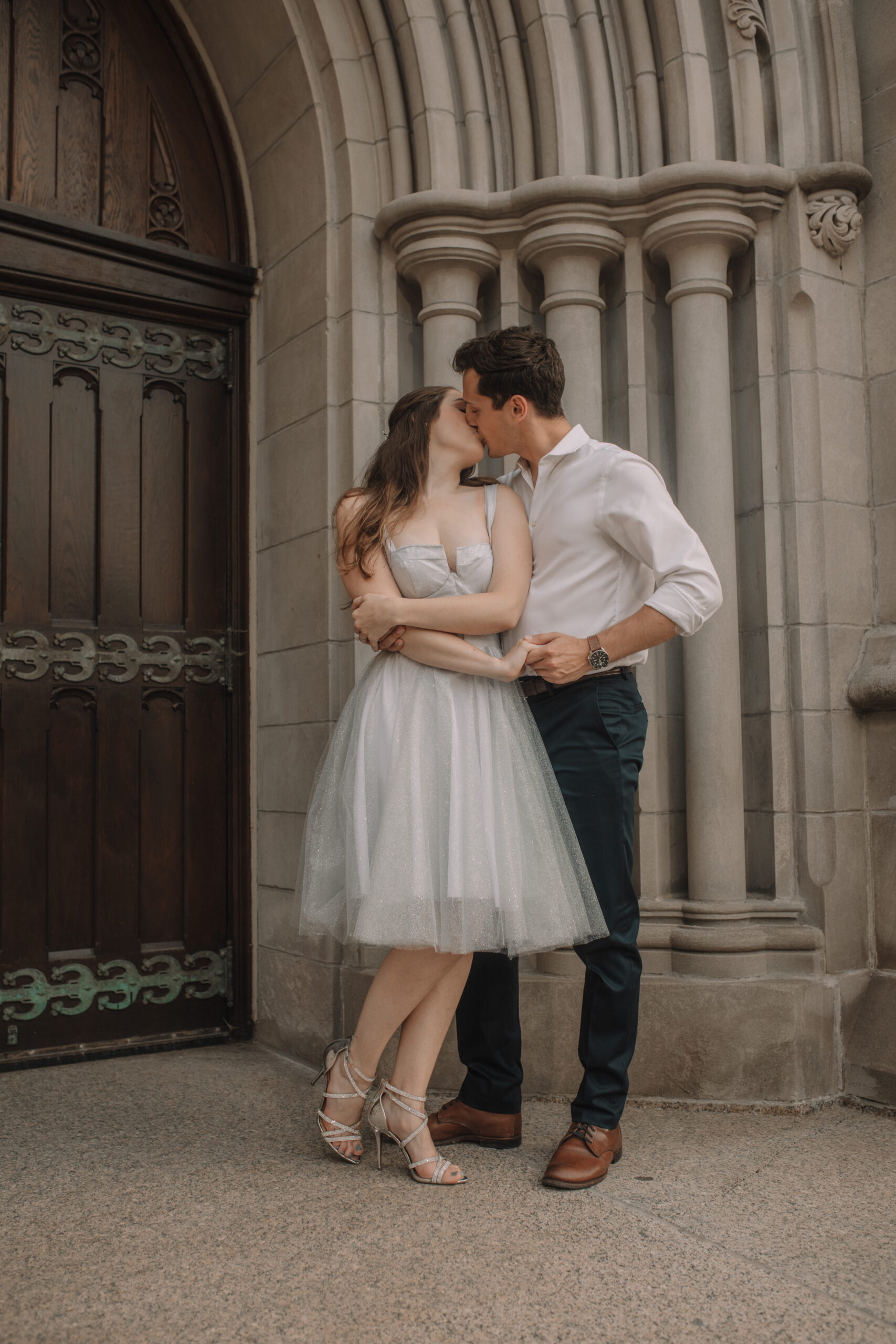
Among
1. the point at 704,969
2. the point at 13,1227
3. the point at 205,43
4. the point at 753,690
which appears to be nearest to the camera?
the point at 13,1227

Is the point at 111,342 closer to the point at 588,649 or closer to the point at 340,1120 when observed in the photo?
the point at 588,649

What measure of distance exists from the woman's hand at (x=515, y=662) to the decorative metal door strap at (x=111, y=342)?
6.06 feet

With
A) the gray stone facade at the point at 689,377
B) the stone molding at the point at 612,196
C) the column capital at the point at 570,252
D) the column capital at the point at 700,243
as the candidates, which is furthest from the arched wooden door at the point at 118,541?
the column capital at the point at 700,243

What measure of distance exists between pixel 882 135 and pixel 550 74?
3.13ft

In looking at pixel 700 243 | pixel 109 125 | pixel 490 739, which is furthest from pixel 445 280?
pixel 490 739

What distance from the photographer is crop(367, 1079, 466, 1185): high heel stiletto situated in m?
2.17

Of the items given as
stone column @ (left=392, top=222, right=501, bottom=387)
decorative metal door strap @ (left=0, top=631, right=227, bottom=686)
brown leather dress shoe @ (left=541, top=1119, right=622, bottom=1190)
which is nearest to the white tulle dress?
brown leather dress shoe @ (left=541, top=1119, right=622, bottom=1190)

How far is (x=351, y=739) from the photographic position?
2.34m

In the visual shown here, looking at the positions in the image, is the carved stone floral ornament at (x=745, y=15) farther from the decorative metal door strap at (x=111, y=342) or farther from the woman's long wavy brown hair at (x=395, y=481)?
the decorative metal door strap at (x=111, y=342)

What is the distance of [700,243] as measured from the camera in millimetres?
3004

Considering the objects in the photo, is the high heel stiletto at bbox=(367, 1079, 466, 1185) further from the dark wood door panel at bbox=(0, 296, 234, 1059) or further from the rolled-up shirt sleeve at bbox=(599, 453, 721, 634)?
the dark wood door panel at bbox=(0, 296, 234, 1059)

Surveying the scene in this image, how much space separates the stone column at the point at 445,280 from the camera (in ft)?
10.3

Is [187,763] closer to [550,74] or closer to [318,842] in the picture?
[318,842]

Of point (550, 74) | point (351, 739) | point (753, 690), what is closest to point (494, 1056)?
point (351, 739)
